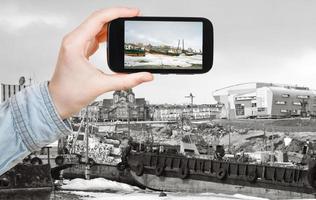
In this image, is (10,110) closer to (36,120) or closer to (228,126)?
(36,120)

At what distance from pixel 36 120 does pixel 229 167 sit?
5.13 meters

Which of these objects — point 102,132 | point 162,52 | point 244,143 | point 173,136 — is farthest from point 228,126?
point 162,52

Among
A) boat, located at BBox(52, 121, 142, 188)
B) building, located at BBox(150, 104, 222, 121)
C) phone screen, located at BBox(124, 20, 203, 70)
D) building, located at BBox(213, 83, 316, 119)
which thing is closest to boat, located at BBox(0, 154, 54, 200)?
boat, located at BBox(52, 121, 142, 188)

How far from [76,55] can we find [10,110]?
0.08 meters

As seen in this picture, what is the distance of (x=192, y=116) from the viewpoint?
5.03m

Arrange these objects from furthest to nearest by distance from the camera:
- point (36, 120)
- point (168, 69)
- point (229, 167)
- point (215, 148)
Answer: point (229, 167) → point (215, 148) → point (168, 69) → point (36, 120)

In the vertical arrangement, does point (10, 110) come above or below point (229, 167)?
above

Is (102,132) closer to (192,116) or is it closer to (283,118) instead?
(192,116)

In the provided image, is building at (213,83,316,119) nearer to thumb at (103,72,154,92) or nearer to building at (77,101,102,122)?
building at (77,101,102,122)

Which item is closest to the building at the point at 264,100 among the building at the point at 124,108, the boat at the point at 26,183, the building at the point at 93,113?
the building at the point at 124,108

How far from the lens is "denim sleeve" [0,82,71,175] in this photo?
54 cm

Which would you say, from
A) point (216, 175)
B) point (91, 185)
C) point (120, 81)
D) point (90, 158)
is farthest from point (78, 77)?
point (216, 175)

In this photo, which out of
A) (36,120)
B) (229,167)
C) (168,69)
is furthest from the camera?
(229,167)

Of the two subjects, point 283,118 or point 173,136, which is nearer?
point 283,118
